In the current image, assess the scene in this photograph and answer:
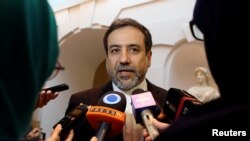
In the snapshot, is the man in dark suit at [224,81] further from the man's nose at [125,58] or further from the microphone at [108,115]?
the man's nose at [125,58]

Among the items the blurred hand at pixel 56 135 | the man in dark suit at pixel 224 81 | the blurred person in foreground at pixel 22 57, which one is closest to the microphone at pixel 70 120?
the blurred hand at pixel 56 135

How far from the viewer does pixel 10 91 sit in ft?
1.87

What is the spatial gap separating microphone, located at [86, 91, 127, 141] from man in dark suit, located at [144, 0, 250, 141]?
47cm

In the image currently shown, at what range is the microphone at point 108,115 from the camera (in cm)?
95

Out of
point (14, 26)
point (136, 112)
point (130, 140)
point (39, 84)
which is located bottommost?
point (130, 140)

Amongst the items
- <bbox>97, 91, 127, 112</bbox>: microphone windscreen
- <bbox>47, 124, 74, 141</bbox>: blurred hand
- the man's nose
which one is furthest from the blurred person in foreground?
the man's nose

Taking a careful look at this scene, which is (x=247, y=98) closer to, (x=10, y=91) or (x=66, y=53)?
(x=10, y=91)

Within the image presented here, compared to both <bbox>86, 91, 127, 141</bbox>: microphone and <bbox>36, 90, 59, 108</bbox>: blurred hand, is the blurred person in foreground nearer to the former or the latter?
<bbox>86, 91, 127, 141</bbox>: microphone

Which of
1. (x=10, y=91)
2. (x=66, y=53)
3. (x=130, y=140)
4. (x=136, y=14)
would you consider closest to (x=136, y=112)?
(x=130, y=140)

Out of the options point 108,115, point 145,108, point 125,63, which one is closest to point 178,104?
point 145,108

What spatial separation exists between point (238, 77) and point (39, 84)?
35 centimetres

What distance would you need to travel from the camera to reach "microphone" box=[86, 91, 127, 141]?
95 cm

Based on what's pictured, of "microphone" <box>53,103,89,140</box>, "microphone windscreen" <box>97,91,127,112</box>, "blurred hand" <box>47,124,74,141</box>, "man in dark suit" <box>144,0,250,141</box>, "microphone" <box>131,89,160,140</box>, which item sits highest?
"man in dark suit" <box>144,0,250,141</box>

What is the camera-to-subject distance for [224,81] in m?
0.49
